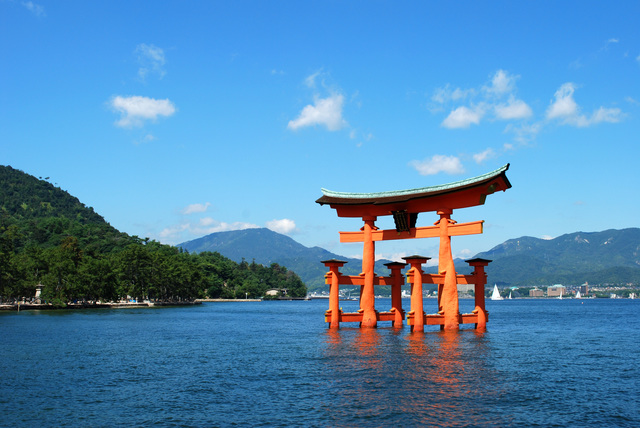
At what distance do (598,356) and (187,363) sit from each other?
2398 cm

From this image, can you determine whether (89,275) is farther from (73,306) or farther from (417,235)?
(417,235)

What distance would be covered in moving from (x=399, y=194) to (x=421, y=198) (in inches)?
85.4

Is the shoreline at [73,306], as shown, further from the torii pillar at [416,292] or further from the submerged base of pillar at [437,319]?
the torii pillar at [416,292]

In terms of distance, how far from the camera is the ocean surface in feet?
57.8

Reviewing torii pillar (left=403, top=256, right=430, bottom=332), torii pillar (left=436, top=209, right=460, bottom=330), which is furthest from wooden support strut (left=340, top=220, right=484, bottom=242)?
torii pillar (left=403, top=256, right=430, bottom=332)

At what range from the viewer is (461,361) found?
27578 mm

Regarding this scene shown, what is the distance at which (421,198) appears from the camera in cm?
4088

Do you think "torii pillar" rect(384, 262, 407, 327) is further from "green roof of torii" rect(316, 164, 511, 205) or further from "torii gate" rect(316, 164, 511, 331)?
"green roof of torii" rect(316, 164, 511, 205)

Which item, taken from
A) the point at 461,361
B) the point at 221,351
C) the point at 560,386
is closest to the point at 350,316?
the point at 221,351

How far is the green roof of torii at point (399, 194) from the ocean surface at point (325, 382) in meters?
10.4

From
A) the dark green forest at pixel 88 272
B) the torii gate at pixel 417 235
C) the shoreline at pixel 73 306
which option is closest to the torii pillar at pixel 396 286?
the torii gate at pixel 417 235

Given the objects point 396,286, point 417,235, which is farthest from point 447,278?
point 396,286

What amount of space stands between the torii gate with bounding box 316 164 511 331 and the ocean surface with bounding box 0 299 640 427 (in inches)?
123

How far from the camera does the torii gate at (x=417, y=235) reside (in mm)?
39156
